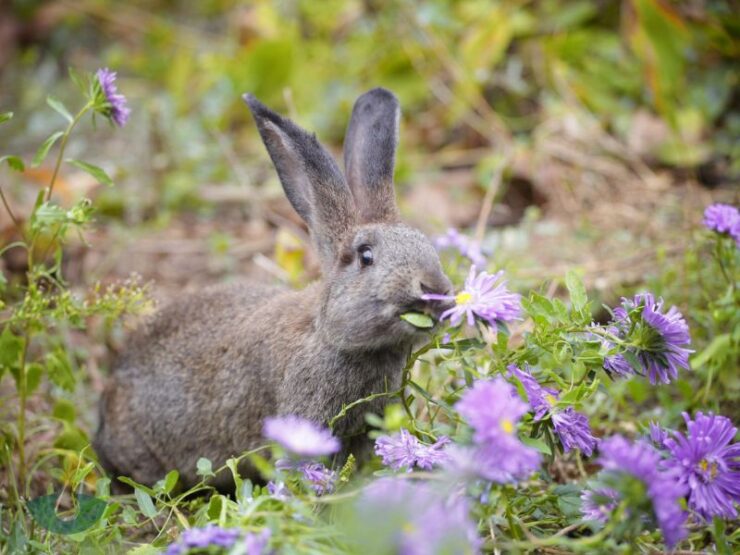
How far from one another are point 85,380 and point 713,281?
399 cm

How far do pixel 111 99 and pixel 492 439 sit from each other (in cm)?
238

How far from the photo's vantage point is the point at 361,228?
157 inches

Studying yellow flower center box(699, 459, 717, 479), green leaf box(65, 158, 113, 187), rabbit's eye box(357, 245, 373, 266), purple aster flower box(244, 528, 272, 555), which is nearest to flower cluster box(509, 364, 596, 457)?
yellow flower center box(699, 459, 717, 479)

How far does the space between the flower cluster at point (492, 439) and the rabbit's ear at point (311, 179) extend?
1.83 meters

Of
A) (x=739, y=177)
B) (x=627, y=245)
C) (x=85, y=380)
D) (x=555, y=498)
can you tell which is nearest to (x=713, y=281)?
(x=627, y=245)

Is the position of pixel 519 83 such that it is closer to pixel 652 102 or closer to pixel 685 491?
pixel 652 102

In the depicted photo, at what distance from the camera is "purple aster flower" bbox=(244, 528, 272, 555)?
2.35 metres

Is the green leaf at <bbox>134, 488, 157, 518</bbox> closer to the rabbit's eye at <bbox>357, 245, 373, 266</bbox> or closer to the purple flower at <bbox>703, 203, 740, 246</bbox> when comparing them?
the rabbit's eye at <bbox>357, 245, 373, 266</bbox>

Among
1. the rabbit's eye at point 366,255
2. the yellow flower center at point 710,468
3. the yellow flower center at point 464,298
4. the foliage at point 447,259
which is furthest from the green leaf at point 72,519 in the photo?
the yellow flower center at point 710,468

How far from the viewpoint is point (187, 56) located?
371 inches

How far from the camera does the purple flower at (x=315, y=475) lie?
3.05 m

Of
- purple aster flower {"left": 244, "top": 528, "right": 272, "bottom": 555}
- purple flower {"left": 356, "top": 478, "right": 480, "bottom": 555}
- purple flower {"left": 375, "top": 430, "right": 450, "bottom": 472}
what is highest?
purple flower {"left": 356, "top": 478, "right": 480, "bottom": 555}

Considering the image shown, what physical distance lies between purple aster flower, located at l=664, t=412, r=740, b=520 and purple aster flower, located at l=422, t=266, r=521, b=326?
71cm

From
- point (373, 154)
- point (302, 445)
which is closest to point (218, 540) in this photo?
point (302, 445)
